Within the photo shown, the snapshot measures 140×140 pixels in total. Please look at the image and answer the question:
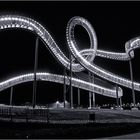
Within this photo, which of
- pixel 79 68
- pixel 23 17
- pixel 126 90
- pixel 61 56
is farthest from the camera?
pixel 126 90

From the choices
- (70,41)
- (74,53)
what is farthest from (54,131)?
(74,53)

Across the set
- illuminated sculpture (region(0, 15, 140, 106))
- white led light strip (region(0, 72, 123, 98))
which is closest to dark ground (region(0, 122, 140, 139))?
illuminated sculpture (region(0, 15, 140, 106))

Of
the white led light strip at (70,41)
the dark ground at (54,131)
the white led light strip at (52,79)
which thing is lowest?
the dark ground at (54,131)

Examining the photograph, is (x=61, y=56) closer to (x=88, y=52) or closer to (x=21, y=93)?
(x=88, y=52)

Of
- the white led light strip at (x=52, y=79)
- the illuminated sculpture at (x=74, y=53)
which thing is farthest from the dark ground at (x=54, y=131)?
the white led light strip at (x=52, y=79)

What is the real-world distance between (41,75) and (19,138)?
44753 mm

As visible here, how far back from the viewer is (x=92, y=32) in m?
49.3

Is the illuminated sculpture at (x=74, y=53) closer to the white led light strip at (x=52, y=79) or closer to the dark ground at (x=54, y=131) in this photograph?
the white led light strip at (x=52, y=79)

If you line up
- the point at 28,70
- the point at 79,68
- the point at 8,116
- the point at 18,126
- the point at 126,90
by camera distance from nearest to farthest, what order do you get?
1. the point at 18,126
2. the point at 8,116
3. the point at 79,68
4. the point at 28,70
5. the point at 126,90

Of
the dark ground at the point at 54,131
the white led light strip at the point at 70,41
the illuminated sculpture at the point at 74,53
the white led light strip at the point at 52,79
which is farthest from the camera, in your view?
the white led light strip at the point at 52,79

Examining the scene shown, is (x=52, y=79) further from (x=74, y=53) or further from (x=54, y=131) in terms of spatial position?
(x=54, y=131)

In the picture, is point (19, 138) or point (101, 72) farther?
point (101, 72)

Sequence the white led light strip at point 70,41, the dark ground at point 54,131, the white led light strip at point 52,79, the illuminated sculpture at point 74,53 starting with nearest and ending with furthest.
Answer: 1. the dark ground at point 54,131
2. the white led light strip at point 70,41
3. the illuminated sculpture at point 74,53
4. the white led light strip at point 52,79

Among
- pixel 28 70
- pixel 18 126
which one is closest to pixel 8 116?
pixel 18 126
